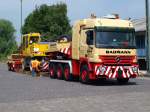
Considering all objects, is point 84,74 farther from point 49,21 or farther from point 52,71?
point 49,21

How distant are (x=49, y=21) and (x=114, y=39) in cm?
5297

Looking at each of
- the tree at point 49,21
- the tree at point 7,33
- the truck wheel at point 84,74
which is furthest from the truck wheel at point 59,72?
the tree at point 7,33

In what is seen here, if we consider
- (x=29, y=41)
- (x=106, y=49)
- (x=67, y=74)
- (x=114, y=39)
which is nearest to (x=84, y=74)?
(x=106, y=49)

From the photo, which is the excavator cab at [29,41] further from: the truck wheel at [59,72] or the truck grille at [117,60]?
the truck grille at [117,60]

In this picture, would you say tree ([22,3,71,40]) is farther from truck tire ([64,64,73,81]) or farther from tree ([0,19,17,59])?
truck tire ([64,64,73,81])

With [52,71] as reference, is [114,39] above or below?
above

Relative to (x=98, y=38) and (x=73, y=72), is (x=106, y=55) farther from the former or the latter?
(x=73, y=72)

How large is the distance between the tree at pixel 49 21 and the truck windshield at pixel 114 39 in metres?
50.7

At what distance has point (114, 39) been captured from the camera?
25.0m

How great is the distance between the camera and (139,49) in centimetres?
4519

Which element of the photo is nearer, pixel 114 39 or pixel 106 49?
pixel 106 49

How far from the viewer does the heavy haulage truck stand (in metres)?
24.6

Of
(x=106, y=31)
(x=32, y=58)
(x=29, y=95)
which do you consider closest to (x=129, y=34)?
(x=106, y=31)

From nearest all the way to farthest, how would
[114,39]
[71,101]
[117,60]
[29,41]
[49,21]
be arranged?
[71,101] < [117,60] < [114,39] < [29,41] < [49,21]
